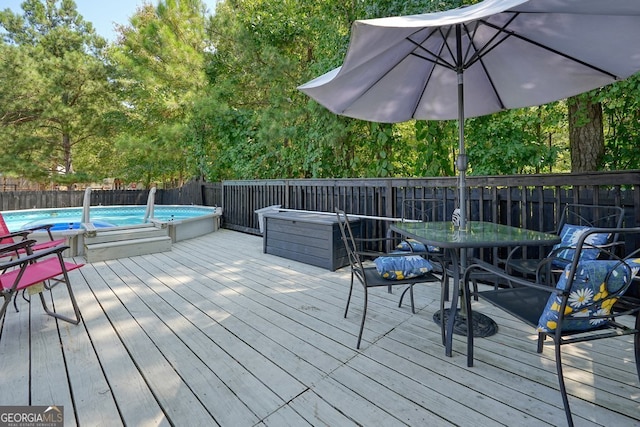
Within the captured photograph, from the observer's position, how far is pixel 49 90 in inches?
493

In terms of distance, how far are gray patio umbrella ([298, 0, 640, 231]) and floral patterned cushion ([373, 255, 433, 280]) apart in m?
0.48

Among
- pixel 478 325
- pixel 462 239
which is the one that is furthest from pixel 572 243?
pixel 462 239

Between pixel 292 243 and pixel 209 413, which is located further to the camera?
pixel 292 243

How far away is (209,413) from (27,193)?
14.0m

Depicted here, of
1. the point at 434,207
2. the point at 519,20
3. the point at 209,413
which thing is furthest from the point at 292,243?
the point at 519,20

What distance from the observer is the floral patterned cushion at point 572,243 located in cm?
231

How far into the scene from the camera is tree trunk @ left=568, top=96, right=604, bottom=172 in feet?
14.9

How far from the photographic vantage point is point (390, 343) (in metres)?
2.14

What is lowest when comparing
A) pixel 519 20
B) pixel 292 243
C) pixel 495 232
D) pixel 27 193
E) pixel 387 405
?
pixel 387 405

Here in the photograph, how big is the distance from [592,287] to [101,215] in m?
13.8

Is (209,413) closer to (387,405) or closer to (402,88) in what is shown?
(387,405)

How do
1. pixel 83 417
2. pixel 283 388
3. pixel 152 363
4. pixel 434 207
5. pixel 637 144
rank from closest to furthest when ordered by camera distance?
pixel 83 417
pixel 283 388
pixel 152 363
pixel 434 207
pixel 637 144

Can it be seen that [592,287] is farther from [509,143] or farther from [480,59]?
[509,143]

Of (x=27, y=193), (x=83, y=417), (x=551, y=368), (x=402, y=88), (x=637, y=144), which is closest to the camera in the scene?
(x=83, y=417)
